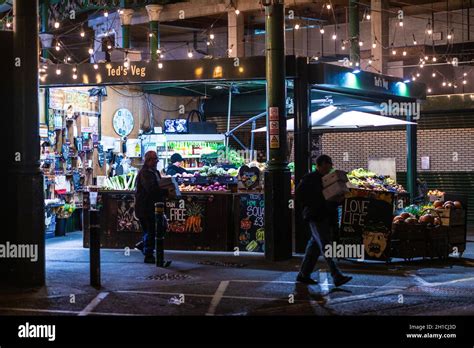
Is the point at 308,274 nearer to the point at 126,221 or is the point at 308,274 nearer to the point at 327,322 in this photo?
A: the point at 327,322

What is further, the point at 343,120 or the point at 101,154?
the point at 101,154

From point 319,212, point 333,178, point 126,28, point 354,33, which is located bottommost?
point 319,212

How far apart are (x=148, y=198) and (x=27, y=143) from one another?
9.62ft

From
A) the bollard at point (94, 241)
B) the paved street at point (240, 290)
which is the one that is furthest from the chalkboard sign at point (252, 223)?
the bollard at point (94, 241)

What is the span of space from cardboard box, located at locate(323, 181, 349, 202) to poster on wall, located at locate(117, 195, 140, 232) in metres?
5.51

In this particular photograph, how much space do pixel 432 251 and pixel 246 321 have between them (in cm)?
583

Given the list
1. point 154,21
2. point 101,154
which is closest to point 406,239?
point 101,154

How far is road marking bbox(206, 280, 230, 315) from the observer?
8938 mm

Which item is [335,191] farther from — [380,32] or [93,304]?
[380,32]

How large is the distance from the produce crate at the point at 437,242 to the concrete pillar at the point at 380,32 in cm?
1350

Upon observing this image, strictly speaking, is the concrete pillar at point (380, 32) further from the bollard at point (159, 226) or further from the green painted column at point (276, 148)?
the bollard at point (159, 226)

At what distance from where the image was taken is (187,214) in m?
14.3
